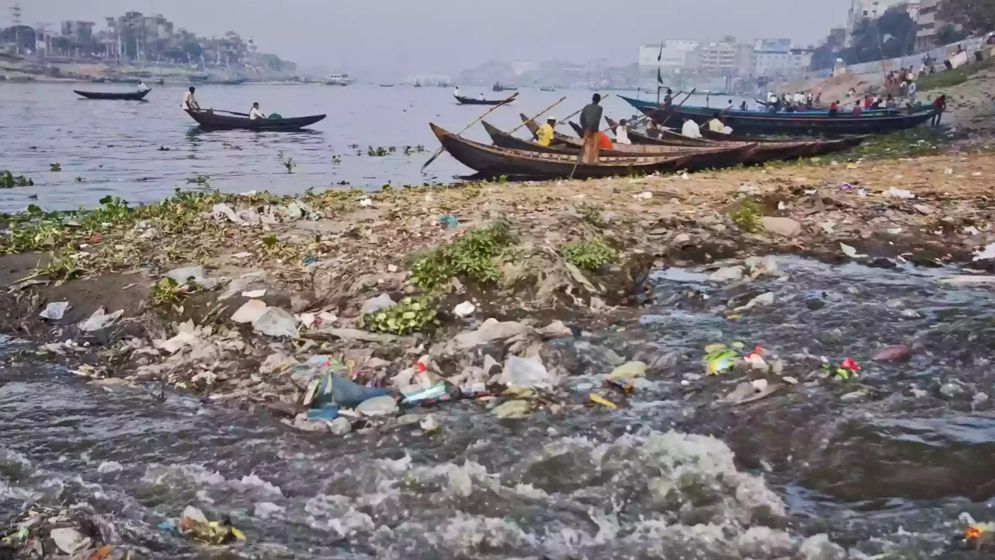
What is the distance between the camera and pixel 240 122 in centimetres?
2828

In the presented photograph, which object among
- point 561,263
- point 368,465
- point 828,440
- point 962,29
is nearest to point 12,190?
point 561,263

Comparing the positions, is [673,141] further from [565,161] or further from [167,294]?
[167,294]

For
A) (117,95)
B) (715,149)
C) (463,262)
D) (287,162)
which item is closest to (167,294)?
(463,262)

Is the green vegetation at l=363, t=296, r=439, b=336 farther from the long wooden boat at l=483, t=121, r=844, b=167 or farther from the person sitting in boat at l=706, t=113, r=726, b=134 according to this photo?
the person sitting in boat at l=706, t=113, r=726, b=134

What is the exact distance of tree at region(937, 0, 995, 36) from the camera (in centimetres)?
4494

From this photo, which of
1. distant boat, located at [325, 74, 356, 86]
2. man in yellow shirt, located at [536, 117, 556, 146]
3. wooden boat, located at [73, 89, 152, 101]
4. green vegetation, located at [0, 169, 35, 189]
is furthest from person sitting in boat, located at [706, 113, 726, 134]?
distant boat, located at [325, 74, 356, 86]

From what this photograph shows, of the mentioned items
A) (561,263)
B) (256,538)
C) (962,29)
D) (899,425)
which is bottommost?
(256,538)

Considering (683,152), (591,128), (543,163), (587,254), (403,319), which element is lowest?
(403,319)

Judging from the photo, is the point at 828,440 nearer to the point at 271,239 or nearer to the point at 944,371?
the point at 944,371

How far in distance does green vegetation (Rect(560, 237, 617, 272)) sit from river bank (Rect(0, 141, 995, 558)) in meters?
0.02

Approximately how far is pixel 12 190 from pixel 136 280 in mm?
10548

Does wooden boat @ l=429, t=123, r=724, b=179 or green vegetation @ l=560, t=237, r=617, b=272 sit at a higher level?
wooden boat @ l=429, t=123, r=724, b=179

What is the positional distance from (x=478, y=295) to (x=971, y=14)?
174 ft

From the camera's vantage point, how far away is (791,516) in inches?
134
